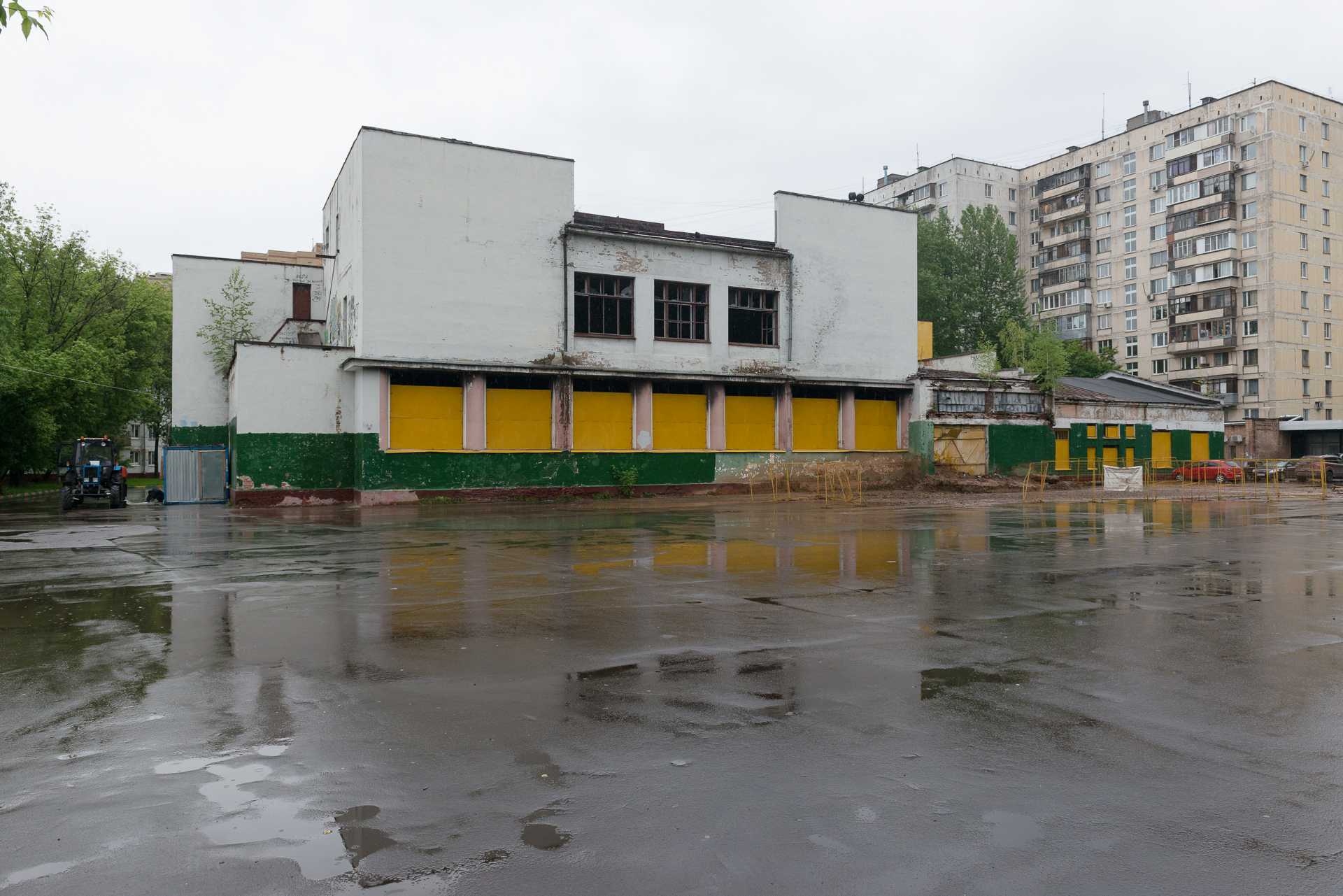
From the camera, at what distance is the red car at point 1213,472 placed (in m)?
42.6

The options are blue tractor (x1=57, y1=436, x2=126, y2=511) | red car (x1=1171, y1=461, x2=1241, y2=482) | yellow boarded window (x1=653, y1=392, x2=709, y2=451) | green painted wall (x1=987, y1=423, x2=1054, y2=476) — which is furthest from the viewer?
red car (x1=1171, y1=461, x2=1241, y2=482)

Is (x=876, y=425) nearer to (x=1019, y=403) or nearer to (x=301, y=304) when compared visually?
(x=1019, y=403)

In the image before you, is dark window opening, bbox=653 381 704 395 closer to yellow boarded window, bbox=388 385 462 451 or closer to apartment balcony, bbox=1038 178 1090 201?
yellow boarded window, bbox=388 385 462 451

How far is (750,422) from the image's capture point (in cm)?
3528

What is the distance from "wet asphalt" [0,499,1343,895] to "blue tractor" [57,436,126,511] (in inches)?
925

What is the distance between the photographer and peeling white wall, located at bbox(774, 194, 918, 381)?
3616 centimetres

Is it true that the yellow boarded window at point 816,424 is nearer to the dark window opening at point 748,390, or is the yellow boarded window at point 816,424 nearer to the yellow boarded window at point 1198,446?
the dark window opening at point 748,390

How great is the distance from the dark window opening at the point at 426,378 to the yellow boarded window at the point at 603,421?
3551 millimetres

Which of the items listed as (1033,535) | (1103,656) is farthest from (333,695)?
(1033,535)

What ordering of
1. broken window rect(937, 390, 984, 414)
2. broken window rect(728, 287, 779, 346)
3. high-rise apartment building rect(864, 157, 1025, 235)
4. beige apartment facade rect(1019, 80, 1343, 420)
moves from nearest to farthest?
broken window rect(728, 287, 779, 346) < broken window rect(937, 390, 984, 414) < beige apartment facade rect(1019, 80, 1343, 420) < high-rise apartment building rect(864, 157, 1025, 235)

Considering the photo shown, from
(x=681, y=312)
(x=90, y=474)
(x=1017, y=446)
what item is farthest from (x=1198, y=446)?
(x=90, y=474)

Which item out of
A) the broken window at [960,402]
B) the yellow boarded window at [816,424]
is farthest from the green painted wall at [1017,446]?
the yellow boarded window at [816,424]

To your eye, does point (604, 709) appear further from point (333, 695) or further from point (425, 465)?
point (425, 465)

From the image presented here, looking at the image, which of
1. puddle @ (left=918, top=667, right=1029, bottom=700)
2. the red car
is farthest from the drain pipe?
the red car
